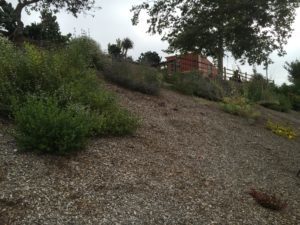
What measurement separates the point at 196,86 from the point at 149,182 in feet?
32.6

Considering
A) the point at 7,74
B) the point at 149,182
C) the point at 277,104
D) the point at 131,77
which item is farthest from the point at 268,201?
the point at 277,104

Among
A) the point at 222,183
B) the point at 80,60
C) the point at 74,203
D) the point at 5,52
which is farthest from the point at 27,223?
the point at 80,60

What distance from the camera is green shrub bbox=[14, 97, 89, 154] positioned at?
583 cm

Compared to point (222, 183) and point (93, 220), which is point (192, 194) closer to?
point (222, 183)

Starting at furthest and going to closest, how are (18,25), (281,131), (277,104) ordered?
1. (277,104)
2. (18,25)
3. (281,131)

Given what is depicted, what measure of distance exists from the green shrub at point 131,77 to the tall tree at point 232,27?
9.84m

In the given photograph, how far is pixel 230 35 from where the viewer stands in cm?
2238

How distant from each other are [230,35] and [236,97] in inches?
337

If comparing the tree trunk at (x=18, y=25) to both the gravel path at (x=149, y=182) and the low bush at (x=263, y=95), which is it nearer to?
the gravel path at (x=149, y=182)

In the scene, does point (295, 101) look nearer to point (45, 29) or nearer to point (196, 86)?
point (196, 86)

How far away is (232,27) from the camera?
71.6 ft

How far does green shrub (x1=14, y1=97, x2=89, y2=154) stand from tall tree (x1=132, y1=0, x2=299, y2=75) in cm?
1663

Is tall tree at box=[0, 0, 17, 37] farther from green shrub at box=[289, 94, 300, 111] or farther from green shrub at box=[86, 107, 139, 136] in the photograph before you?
green shrub at box=[289, 94, 300, 111]

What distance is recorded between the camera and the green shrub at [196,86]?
49.7 ft
